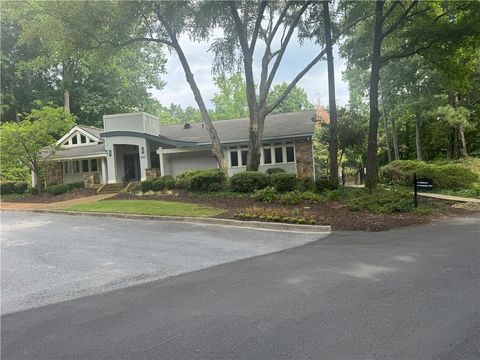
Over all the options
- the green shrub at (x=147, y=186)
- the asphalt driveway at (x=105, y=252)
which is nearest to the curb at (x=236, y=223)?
the asphalt driveway at (x=105, y=252)

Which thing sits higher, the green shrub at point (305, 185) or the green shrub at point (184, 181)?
the green shrub at point (184, 181)

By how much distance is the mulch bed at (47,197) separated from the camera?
20.9 metres

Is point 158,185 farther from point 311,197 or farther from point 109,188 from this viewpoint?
point 311,197

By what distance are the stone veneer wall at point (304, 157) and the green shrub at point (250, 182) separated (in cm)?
571

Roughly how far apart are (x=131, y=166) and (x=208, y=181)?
11.1 meters

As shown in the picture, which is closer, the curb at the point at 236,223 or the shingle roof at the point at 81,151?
the curb at the point at 236,223

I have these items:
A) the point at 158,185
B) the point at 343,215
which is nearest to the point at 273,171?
the point at 158,185

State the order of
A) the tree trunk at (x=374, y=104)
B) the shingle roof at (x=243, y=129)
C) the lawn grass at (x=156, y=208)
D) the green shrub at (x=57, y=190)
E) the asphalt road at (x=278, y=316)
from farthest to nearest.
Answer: the green shrub at (x=57, y=190)
the shingle roof at (x=243, y=129)
the tree trunk at (x=374, y=104)
the lawn grass at (x=156, y=208)
the asphalt road at (x=278, y=316)

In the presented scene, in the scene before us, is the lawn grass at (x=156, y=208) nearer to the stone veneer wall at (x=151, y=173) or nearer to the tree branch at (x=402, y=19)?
the stone veneer wall at (x=151, y=173)

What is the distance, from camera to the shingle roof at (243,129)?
2252cm

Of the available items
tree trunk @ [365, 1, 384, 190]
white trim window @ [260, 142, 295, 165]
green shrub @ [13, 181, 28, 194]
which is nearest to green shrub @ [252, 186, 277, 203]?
tree trunk @ [365, 1, 384, 190]

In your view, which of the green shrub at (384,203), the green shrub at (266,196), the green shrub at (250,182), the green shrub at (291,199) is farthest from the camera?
the green shrub at (250,182)

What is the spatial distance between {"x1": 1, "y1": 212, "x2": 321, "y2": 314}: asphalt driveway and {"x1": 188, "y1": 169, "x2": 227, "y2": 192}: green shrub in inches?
226

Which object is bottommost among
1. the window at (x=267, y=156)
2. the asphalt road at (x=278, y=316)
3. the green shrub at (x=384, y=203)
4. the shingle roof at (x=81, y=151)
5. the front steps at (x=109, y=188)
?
the asphalt road at (x=278, y=316)
